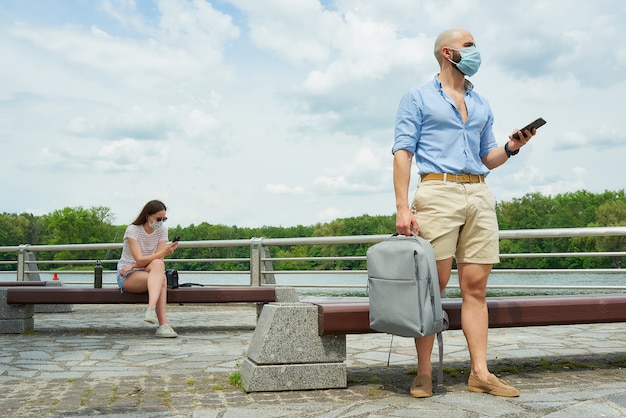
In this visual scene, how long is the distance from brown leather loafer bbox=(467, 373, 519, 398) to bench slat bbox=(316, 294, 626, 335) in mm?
355

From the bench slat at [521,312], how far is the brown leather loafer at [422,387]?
1.29 feet

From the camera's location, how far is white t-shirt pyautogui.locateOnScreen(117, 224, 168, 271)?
721cm

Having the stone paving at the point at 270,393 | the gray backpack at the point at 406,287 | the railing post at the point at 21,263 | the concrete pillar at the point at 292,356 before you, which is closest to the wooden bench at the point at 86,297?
the stone paving at the point at 270,393

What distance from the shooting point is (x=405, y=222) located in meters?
3.67

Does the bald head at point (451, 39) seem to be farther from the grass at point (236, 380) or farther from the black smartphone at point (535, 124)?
the grass at point (236, 380)

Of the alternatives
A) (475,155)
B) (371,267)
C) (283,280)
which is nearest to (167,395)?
(371,267)

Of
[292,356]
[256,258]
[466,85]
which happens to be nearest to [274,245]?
[256,258]

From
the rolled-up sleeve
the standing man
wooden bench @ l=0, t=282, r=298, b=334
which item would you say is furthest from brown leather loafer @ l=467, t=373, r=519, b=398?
wooden bench @ l=0, t=282, r=298, b=334

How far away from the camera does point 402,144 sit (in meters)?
3.82

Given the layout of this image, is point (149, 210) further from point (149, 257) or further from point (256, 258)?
point (256, 258)

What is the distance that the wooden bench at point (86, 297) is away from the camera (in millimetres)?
7371

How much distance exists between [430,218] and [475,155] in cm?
47

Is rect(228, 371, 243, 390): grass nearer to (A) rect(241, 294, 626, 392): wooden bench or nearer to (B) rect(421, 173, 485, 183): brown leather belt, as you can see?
(A) rect(241, 294, 626, 392): wooden bench

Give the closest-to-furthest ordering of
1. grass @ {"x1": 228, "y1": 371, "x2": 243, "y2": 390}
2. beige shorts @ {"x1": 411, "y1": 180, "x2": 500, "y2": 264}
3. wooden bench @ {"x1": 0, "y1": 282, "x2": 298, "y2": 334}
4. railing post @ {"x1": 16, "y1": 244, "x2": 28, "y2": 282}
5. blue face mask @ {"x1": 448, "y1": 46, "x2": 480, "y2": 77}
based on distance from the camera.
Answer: beige shorts @ {"x1": 411, "y1": 180, "x2": 500, "y2": 264} < blue face mask @ {"x1": 448, "y1": 46, "x2": 480, "y2": 77} < grass @ {"x1": 228, "y1": 371, "x2": 243, "y2": 390} < wooden bench @ {"x1": 0, "y1": 282, "x2": 298, "y2": 334} < railing post @ {"x1": 16, "y1": 244, "x2": 28, "y2": 282}
